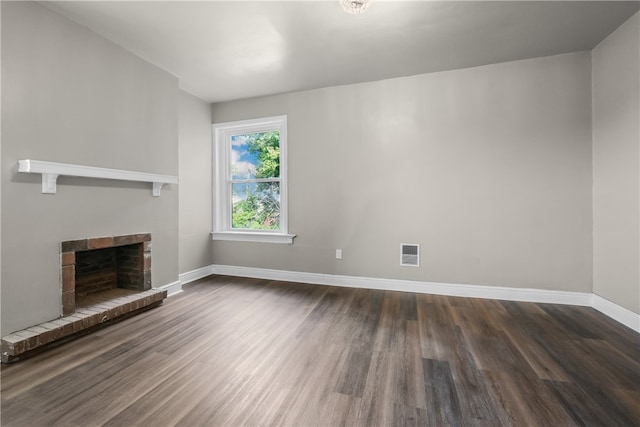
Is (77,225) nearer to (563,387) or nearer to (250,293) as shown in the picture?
(250,293)

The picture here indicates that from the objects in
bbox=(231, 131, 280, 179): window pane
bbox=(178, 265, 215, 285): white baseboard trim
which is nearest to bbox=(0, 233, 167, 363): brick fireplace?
bbox=(178, 265, 215, 285): white baseboard trim

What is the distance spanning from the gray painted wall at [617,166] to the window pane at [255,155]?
368 cm

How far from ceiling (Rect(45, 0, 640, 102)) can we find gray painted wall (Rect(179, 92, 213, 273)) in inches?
27.9

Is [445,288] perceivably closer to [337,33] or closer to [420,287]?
[420,287]

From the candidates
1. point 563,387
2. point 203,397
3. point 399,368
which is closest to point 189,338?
point 203,397

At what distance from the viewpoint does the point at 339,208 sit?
3748 millimetres

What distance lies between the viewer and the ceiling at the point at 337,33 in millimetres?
2195

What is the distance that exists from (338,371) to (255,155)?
330 cm

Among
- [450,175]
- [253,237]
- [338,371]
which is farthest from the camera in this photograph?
[253,237]

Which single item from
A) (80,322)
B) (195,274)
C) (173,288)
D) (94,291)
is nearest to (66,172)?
(80,322)

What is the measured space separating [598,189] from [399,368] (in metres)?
2.81

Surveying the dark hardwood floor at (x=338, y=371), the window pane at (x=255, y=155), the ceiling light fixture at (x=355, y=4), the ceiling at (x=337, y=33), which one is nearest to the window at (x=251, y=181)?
the window pane at (x=255, y=155)

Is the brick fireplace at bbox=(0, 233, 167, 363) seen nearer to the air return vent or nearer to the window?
the window

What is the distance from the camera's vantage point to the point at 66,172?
7.38 feet
